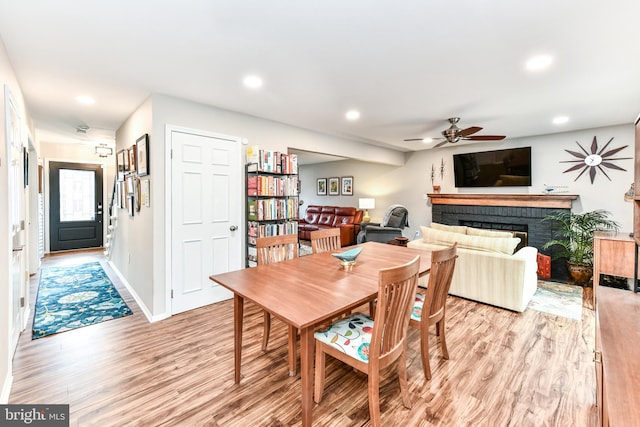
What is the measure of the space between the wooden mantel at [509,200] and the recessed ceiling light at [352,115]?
Answer: 3.20 metres

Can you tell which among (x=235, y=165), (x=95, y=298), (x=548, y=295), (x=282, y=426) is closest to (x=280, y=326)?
(x=282, y=426)

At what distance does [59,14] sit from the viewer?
1.71 m

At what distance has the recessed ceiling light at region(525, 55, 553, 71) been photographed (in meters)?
2.20

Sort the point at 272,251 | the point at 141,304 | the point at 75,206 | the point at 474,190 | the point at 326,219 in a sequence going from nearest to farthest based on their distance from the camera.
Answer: the point at 272,251 → the point at 141,304 → the point at 474,190 → the point at 75,206 → the point at 326,219

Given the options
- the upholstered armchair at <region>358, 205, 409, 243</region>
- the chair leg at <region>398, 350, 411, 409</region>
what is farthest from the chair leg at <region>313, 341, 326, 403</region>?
the upholstered armchair at <region>358, 205, 409, 243</region>

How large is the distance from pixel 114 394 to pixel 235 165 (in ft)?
8.21

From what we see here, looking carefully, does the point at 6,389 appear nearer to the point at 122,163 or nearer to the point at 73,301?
the point at 73,301

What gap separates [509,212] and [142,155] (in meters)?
5.98

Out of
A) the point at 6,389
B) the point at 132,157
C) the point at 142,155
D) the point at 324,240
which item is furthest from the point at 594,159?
the point at 6,389

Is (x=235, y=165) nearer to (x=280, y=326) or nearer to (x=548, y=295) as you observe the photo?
Result: (x=280, y=326)

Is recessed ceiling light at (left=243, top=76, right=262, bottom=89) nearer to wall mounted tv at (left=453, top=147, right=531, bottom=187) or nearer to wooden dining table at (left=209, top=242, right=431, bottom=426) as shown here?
wooden dining table at (left=209, top=242, right=431, bottom=426)

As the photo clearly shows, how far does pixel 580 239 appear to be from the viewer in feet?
14.4

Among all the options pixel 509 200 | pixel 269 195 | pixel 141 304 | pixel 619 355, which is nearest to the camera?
pixel 619 355

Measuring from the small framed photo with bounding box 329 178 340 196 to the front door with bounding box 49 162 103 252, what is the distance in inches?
229
